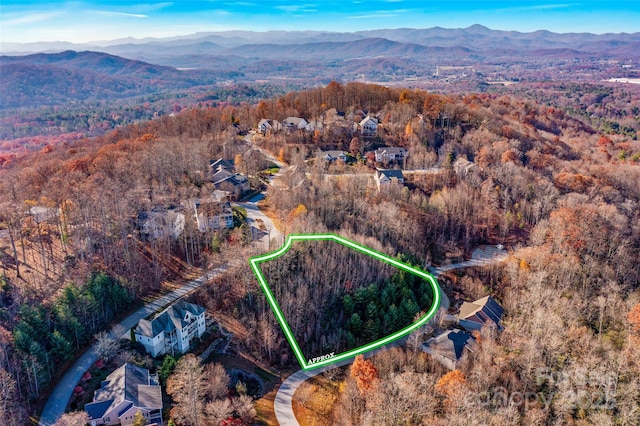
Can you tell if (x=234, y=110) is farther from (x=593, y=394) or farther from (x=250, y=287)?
(x=593, y=394)

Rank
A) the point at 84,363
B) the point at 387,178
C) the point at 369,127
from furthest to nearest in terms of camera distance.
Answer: the point at 369,127
the point at 387,178
the point at 84,363

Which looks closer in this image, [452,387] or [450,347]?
[452,387]

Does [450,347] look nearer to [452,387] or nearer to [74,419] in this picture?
[452,387]

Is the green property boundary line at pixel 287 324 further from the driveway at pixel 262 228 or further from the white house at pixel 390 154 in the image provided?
the white house at pixel 390 154

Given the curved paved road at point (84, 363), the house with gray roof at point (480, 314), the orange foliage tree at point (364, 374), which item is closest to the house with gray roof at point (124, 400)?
the curved paved road at point (84, 363)

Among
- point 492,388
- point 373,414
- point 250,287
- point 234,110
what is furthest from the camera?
point 234,110

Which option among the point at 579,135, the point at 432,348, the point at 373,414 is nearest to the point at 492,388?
the point at 432,348

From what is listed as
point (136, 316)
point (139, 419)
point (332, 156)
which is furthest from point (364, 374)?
point (332, 156)
